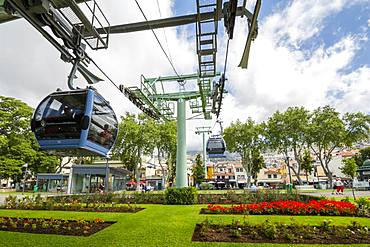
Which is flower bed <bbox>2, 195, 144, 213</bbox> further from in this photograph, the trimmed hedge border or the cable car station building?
the cable car station building

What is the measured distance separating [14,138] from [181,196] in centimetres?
3308

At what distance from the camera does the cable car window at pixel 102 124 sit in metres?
5.74

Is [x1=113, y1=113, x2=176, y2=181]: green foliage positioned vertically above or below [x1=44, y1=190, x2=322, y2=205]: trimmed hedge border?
above

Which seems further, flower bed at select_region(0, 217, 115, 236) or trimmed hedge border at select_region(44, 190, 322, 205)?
trimmed hedge border at select_region(44, 190, 322, 205)

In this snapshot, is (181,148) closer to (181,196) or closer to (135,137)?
(181,196)

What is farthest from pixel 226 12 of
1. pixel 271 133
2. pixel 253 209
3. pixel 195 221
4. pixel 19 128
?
pixel 19 128

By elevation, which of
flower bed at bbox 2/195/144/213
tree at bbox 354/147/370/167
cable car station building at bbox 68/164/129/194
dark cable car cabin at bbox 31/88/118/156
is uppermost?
tree at bbox 354/147/370/167

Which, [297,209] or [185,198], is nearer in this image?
[297,209]

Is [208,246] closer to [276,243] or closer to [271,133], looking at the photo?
[276,243]

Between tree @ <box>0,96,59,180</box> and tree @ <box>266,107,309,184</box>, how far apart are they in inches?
1481

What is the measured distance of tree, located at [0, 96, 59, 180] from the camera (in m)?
33.5

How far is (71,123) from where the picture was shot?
5477 mm

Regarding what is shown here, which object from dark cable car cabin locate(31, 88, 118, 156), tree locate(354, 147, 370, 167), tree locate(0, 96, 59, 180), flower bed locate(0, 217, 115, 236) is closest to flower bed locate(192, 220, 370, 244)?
flower bed locate(0, 217, 115, 236)

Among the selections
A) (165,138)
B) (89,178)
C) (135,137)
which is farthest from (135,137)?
(89,178)
